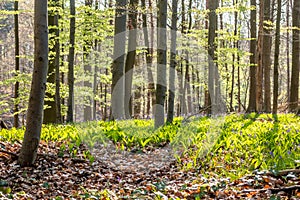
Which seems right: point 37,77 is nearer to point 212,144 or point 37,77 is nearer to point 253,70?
point 212,144

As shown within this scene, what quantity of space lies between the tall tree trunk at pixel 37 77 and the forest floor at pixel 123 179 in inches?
21.6

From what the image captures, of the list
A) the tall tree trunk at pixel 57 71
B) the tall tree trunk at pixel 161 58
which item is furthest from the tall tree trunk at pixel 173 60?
the tall tree trunk at pixel 57 71

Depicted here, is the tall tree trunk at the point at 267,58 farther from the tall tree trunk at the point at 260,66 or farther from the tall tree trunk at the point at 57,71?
the tall tree trunk at the point at 57,71

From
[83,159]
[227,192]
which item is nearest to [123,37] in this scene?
[83,159]

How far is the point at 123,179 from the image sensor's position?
6402 millimetres

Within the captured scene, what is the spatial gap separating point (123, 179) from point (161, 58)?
4.44m

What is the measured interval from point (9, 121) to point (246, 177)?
35.6 metres

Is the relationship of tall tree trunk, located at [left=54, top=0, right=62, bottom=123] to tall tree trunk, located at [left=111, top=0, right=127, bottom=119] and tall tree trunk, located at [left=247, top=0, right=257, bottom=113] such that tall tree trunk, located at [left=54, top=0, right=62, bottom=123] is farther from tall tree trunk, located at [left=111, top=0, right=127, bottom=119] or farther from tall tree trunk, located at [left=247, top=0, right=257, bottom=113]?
tall tree trunk, located at [left=247, top=0, right=257, bottom=113]

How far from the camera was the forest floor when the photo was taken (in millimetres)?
4426

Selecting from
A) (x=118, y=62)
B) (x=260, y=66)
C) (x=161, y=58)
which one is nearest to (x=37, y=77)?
(x=161, y=58)

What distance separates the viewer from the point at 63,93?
16.9m

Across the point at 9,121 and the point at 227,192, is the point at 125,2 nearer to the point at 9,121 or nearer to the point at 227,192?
the point at 227,192

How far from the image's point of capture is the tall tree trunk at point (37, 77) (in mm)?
5984

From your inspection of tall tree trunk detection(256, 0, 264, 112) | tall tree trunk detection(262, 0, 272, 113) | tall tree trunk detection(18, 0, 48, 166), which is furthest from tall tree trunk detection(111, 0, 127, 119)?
tall tree trunk detection(262, 0, 272, 113)
